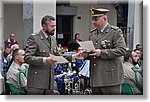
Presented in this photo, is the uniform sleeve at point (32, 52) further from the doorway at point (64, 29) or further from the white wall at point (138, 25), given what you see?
the white wall at point (138, 25)

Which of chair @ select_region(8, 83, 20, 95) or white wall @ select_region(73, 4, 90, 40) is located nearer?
white wall @ select_region(73, 4, 90, 40)

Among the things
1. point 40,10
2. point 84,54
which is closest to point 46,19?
point 40,10

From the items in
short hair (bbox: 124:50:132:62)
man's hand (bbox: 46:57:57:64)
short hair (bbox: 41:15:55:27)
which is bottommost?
man's hand (bbox: 46:57:57:64)

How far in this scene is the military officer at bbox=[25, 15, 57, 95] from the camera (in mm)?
4836

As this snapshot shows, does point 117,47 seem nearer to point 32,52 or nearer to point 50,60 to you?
point 50,60

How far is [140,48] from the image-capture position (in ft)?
15.9

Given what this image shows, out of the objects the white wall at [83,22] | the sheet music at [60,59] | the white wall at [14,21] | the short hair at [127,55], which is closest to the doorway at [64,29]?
the white wall at [83,22]

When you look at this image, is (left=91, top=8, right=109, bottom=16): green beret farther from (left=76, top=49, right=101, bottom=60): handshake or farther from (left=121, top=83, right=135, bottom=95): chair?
(left=121, top=83, right=135, bottom=95): chair

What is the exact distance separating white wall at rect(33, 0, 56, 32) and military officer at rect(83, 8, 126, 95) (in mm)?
550

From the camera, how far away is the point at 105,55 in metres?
4.84

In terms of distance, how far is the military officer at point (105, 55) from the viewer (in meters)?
4.82

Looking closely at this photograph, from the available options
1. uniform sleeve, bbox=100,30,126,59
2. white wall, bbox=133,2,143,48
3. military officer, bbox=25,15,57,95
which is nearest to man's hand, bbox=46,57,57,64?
military officer, bbox=25,15,57,95

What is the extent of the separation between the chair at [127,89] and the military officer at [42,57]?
97 centimetres

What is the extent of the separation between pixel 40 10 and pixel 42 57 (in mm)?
639
